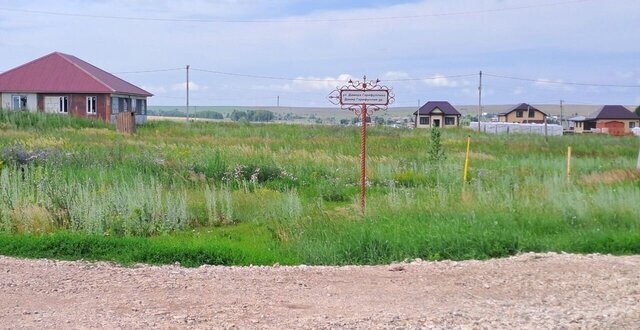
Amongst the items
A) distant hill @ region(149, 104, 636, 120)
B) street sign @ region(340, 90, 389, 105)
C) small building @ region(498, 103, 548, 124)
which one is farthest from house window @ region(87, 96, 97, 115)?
distant hill @ region(149, 104, 636, 120)

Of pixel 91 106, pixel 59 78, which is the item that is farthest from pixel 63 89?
pixel 91 106

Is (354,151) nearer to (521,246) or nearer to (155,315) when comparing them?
(521,246)

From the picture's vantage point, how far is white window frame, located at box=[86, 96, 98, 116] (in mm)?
53594

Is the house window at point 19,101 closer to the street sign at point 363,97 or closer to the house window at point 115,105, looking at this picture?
the house window at point 115,105

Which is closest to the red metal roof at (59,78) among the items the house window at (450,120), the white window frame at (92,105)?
the white window frame at (92,105)

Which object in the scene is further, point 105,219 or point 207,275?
point 105,219

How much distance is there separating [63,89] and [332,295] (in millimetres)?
48977

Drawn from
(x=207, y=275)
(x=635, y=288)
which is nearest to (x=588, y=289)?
(x=635, y=288)

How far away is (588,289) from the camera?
28.0 ft

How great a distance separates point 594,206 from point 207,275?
6778 mm

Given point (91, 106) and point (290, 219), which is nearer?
point (290, 219)

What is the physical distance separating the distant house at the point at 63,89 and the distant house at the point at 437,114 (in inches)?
1772

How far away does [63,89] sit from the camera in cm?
5350

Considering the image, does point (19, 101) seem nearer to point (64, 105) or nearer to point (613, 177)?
point (64, 105)
